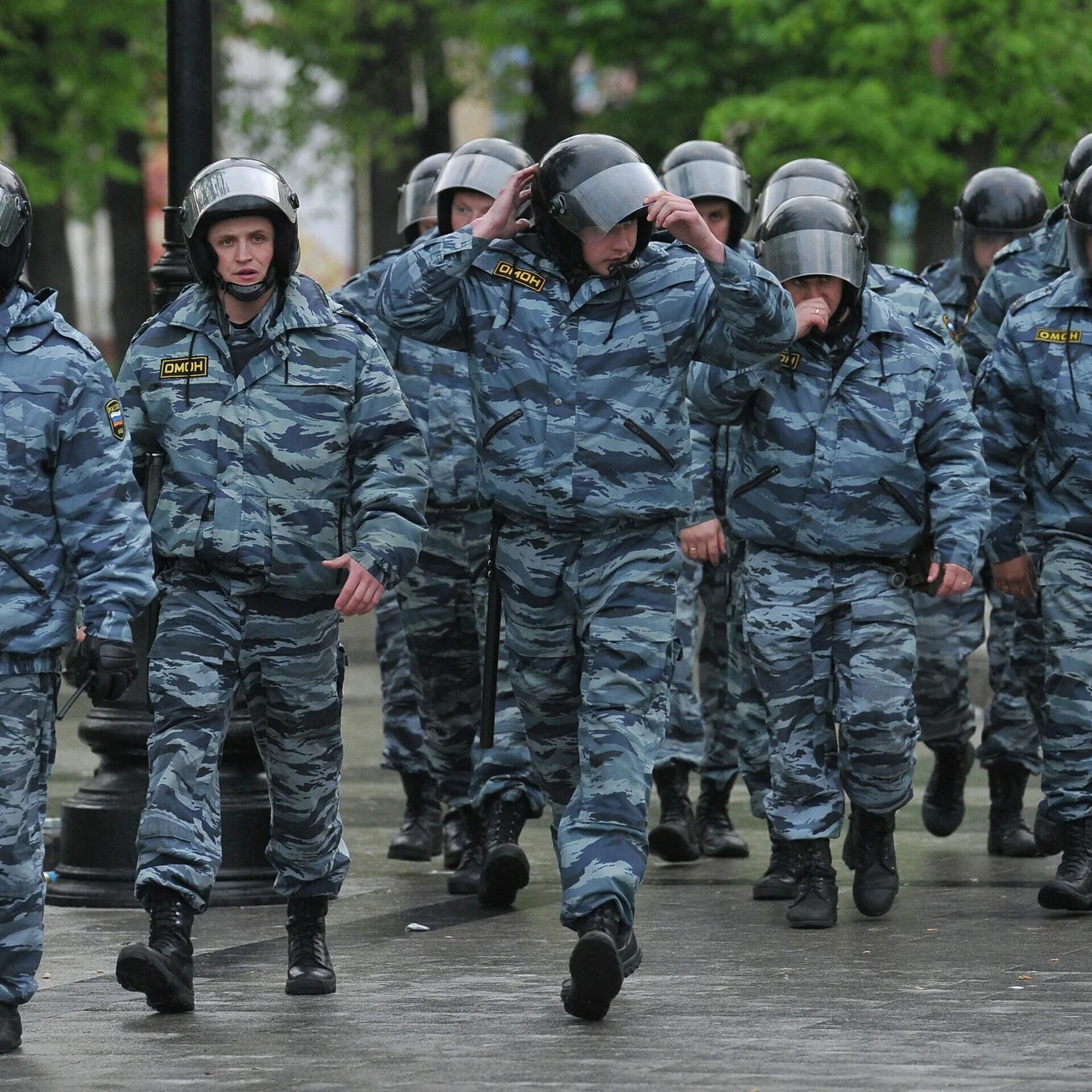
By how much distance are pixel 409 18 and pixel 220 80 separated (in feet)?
9.37

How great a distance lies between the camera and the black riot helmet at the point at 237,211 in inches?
267

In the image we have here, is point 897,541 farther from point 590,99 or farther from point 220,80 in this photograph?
point 590,99

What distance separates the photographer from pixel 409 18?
29469 millimetres

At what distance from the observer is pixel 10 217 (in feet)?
20.5

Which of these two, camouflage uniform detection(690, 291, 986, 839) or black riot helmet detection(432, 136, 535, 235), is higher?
black riot helmet detection(432, 136, 535, 235)

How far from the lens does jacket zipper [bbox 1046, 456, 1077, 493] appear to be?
8125 millimetres

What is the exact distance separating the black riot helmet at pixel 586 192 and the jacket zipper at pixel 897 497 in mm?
1389

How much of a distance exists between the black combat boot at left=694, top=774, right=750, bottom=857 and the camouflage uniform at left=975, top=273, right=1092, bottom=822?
1.59 metres

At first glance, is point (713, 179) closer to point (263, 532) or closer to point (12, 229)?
point (263, 532)

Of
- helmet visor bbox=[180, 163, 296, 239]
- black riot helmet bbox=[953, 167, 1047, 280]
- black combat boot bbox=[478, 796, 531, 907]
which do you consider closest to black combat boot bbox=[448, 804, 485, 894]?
black combat boot bbox=[478, 796, 531, 907]

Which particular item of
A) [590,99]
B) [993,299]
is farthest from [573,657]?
[590,99]

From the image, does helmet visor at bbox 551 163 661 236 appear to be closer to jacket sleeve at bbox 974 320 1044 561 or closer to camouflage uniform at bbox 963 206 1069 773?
jacket sleeve at bbox 974 320 1044 561

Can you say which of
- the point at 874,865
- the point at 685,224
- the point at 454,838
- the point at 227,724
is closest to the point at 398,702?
the point at 454,838

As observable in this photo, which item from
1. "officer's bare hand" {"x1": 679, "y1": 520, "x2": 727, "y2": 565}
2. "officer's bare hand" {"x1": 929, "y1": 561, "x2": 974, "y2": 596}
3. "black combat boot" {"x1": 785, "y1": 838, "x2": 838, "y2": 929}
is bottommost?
"black combat boot" {"x1": 785, "y1": 838, "x2": 838, "y2": 929}
